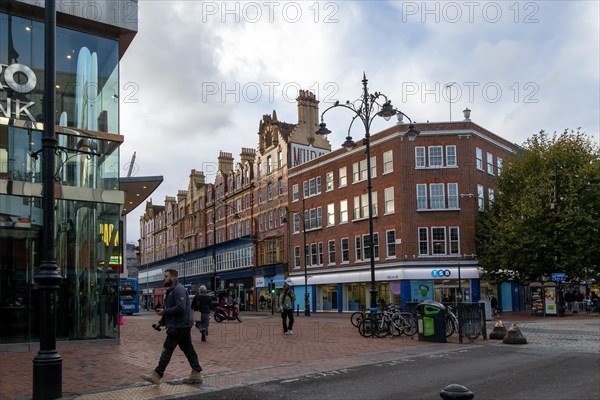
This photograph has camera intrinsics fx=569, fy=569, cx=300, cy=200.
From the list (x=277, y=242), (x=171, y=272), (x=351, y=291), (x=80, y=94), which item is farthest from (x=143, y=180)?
(x=277, y=242)

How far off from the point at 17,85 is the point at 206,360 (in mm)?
8884

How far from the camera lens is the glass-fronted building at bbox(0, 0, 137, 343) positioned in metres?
14.6

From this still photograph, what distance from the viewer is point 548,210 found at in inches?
1377

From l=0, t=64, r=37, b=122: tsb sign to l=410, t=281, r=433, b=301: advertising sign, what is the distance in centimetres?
3044

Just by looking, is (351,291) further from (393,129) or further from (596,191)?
(596,191)

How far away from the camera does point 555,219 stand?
3441cm

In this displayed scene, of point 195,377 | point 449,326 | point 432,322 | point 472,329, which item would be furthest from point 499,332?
point 195,377

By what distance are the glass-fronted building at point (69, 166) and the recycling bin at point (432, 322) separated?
8894mm

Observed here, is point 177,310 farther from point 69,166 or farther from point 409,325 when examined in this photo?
point 409,325

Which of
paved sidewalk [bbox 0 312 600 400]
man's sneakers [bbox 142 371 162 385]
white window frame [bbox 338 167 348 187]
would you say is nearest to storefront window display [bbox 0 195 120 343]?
paved sidewalk [bbox 0 312 600 400]

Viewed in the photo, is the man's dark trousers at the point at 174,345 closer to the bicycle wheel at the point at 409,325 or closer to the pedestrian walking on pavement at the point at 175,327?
the pedestrian walking on pavement at the point at 175,327

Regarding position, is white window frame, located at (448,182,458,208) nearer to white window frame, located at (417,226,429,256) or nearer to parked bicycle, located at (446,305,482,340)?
white window frame, located at (417,226,429,256)

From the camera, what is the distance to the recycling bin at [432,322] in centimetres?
1639

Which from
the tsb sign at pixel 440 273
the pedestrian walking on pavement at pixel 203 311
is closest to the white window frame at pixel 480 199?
the tsb sign at pixel 440 273
